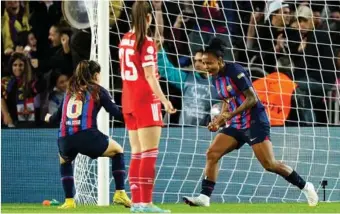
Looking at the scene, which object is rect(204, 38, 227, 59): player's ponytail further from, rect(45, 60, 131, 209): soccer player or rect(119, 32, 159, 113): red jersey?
rect(119, 32, 159, 113): red jersey

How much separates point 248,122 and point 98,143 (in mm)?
1547

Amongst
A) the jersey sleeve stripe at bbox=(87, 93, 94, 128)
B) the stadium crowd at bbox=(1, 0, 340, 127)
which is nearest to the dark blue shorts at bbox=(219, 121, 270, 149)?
the jersey sleeve stripe at bbox=(87, 93, 94, 128)

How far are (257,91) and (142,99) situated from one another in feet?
17.3

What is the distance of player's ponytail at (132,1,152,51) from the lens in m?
8.71

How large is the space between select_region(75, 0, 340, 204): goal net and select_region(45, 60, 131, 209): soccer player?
188 centimetres

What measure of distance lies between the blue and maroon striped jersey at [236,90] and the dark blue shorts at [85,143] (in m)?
1.29

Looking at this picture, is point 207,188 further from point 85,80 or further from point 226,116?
point 85,80

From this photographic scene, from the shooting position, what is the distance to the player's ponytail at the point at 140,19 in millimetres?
8711

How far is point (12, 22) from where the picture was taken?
15750mm

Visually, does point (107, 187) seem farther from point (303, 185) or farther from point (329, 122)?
point (329, 122)

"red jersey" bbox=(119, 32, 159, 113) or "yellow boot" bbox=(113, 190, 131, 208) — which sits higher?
"red jersey" bbox=(119, 32, 159, 113)

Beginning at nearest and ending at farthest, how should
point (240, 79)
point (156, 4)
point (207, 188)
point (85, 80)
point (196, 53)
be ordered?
point (85, 80) < point (240, 79) < point (207, 188) < point (196, 53) < point (156, 4)

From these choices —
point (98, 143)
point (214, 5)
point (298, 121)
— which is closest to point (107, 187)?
point (98, 143)

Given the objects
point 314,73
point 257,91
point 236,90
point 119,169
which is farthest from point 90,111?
point 314,73
